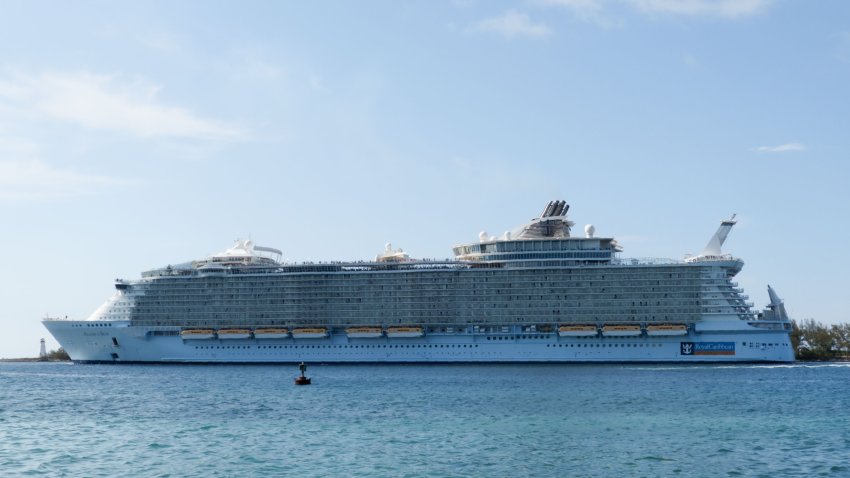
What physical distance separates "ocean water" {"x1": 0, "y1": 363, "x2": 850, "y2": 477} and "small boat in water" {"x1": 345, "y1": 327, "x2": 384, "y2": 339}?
972 inches

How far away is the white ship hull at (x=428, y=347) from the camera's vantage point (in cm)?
9800

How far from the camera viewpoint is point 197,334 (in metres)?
110

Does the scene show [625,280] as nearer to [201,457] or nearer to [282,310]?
[282,310]

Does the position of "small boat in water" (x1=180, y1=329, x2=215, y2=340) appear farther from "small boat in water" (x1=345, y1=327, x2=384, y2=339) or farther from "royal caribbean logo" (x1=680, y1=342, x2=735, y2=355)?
"royal caribbean logo" (x1=680, y1=342, x2=735, y2=355)

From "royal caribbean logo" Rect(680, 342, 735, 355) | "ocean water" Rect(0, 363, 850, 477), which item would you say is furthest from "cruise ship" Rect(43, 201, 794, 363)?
"ocean water" Rect(0, 363, 850, 477)

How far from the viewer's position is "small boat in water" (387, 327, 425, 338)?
4094 inches

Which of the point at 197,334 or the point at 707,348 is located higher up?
the point at 197,334

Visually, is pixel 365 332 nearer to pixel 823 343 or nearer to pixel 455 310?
pixel 455 310

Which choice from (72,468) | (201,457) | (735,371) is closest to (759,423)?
(201,457)

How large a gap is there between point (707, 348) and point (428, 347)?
27.4 metres

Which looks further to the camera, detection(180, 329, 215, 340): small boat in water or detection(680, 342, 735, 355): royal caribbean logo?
detection(180, 329, 215, 340): small boat in water

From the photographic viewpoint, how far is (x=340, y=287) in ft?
362

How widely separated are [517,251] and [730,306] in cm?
2227

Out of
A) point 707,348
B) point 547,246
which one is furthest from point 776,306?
point 547,246
